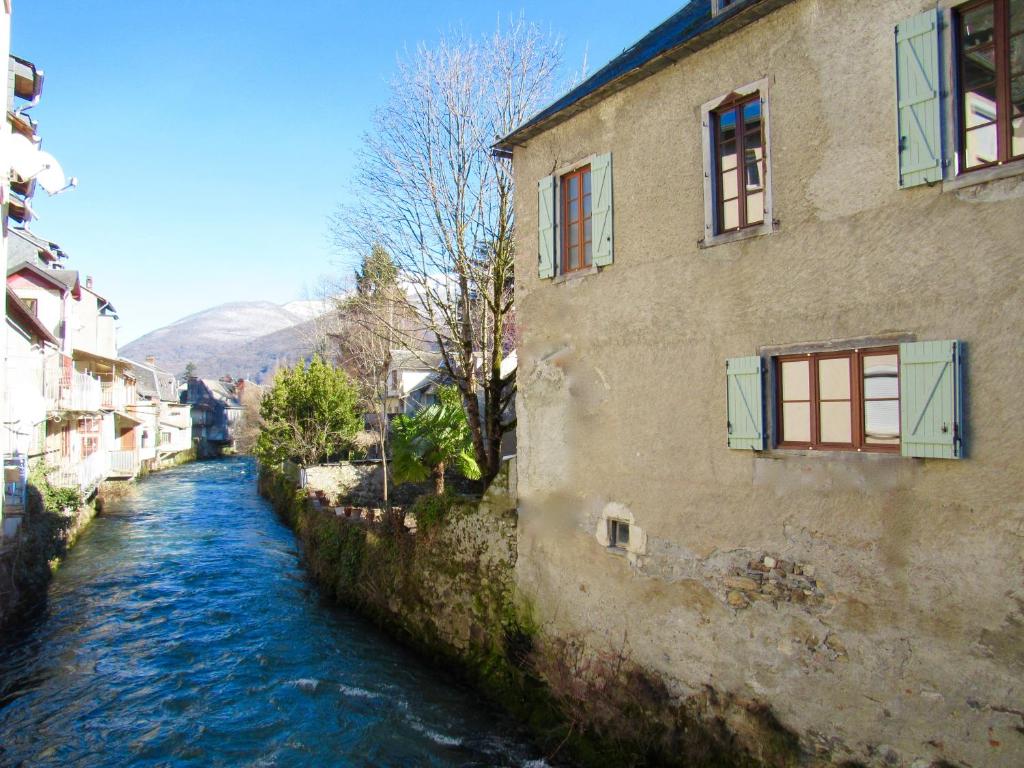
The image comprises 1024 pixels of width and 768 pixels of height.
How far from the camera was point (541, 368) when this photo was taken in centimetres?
907

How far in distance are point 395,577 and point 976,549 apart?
9.46 metres

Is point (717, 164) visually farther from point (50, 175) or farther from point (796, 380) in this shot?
point (50, 175)

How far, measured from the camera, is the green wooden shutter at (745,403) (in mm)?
6484

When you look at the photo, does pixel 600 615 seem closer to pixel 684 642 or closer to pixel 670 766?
pixel 684 642

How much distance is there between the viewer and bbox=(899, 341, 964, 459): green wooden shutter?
5.20m

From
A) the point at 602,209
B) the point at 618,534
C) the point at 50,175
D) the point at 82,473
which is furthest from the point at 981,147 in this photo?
the point at 82,473

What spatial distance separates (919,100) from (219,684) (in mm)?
11198

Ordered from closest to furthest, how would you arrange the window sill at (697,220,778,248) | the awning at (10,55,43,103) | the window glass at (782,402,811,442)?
the window glass at (782,402,811,442) → the window sill at (697,220,778,248) → the awning at (10,55,43,103)

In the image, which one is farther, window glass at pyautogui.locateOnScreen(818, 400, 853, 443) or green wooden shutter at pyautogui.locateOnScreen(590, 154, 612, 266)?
green wooden shutter at pyautogui.locateOnScreen(590, 154, 612, 266)

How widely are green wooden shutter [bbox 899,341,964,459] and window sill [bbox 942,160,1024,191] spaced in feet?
4.02

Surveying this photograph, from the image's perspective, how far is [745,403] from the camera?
6613mm

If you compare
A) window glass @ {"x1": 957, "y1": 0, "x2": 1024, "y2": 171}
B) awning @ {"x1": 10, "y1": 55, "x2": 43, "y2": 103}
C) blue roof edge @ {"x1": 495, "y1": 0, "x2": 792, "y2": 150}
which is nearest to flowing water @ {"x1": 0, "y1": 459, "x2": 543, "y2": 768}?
window glass @ {"x1": 957, "y1": 0, "x2": 1024, "y2": 171}

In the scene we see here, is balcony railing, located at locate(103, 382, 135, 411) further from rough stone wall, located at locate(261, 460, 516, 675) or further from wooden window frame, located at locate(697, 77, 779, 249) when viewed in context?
wooden window frame, located at locate(697, 77, 779, 249)

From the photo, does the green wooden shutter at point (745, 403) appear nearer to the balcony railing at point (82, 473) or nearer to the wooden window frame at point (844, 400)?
the wooden window frame at point (844, 400)
